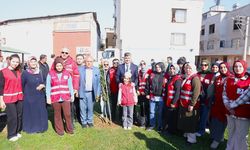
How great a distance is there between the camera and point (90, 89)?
646cm

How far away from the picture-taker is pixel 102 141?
5.64 m

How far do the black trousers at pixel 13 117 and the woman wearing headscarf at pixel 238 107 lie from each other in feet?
14.3

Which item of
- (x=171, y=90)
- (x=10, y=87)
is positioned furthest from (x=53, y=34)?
(x=171, y=90)

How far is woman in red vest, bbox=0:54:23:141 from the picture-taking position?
5.20 m

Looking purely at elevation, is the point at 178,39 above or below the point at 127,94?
above

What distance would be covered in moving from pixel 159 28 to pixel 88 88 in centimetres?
2131

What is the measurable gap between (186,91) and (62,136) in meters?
3.09

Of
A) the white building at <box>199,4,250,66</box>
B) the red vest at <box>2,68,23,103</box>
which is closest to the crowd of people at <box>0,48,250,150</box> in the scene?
the red vest at <box>2,68,23,103</box>

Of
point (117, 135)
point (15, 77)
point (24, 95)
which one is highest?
point (15, 77)

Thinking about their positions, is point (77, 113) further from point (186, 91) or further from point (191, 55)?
point (191, 55)

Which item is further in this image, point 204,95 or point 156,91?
point 156,91

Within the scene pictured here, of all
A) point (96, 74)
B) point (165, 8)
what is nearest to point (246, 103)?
point (96, 74)

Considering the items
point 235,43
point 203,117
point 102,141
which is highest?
point 235,43

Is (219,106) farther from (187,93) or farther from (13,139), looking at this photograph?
(13,139)
